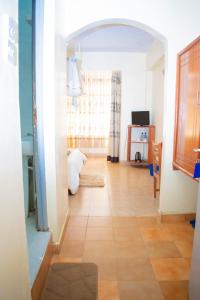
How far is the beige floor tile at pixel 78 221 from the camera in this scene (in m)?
2.64

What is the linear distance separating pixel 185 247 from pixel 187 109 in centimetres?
135

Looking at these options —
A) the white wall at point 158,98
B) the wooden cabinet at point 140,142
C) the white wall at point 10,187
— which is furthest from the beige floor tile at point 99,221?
the wooden cabinet at point 140,142

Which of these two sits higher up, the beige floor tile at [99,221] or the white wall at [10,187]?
the white wall at [10,187]

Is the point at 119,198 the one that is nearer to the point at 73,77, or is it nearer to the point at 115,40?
the point at 73,77

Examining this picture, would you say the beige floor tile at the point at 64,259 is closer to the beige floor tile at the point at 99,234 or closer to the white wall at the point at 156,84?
the beige floor tile at the point at 99,234

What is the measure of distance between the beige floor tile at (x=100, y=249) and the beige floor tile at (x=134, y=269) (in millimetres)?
125

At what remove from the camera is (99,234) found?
2418mm

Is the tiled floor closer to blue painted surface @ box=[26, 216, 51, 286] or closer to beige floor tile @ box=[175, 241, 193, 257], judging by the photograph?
beige floor tile @ box=[175, 241, 193, 257]

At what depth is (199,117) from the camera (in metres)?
2.00

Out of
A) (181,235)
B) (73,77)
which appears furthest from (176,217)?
(73,77)

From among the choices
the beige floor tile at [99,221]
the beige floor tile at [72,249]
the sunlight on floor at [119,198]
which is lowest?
the beige floor tile at [72,249]

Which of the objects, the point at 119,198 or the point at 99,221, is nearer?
the point at 99,221

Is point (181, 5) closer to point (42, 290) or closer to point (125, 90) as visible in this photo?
point (42, 290)

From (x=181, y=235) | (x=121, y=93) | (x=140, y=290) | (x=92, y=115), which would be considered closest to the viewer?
(x=140, y=290)
